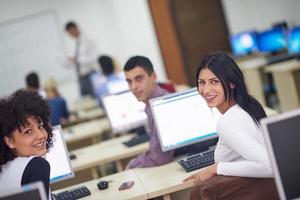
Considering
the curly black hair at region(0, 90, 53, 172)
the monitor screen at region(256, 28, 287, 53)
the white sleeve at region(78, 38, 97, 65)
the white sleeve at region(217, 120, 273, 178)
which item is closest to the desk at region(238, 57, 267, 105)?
the monitor screen at region(256, 28, 287, 53)

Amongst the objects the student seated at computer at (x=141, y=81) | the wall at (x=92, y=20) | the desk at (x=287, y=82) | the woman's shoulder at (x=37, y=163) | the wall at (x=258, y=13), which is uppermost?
the wall at (x=92, y=20)

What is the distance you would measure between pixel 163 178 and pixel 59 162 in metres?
0.70

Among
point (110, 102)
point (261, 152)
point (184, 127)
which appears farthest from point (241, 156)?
point (110, 102)

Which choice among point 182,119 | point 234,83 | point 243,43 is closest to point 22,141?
point 234,83

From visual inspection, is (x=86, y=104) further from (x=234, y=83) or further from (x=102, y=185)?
(x=234, y=83)

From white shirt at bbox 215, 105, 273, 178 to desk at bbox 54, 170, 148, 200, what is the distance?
60 cm

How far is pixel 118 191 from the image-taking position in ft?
9.32

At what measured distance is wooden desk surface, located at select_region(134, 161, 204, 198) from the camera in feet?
8.80

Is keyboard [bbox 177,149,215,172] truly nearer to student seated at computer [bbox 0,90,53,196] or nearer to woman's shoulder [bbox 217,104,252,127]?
woman's shoulder [bbox 217,104,252,127]

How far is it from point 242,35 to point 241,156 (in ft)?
20.4

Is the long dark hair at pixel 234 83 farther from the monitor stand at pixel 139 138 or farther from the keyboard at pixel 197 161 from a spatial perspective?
the monitor stand at pixel 139 138

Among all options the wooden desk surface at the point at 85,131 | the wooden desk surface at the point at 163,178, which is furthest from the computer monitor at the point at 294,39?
the wooden desk surface at the point at 163,178

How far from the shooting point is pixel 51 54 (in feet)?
31.6

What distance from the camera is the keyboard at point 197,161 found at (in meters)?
2.90
